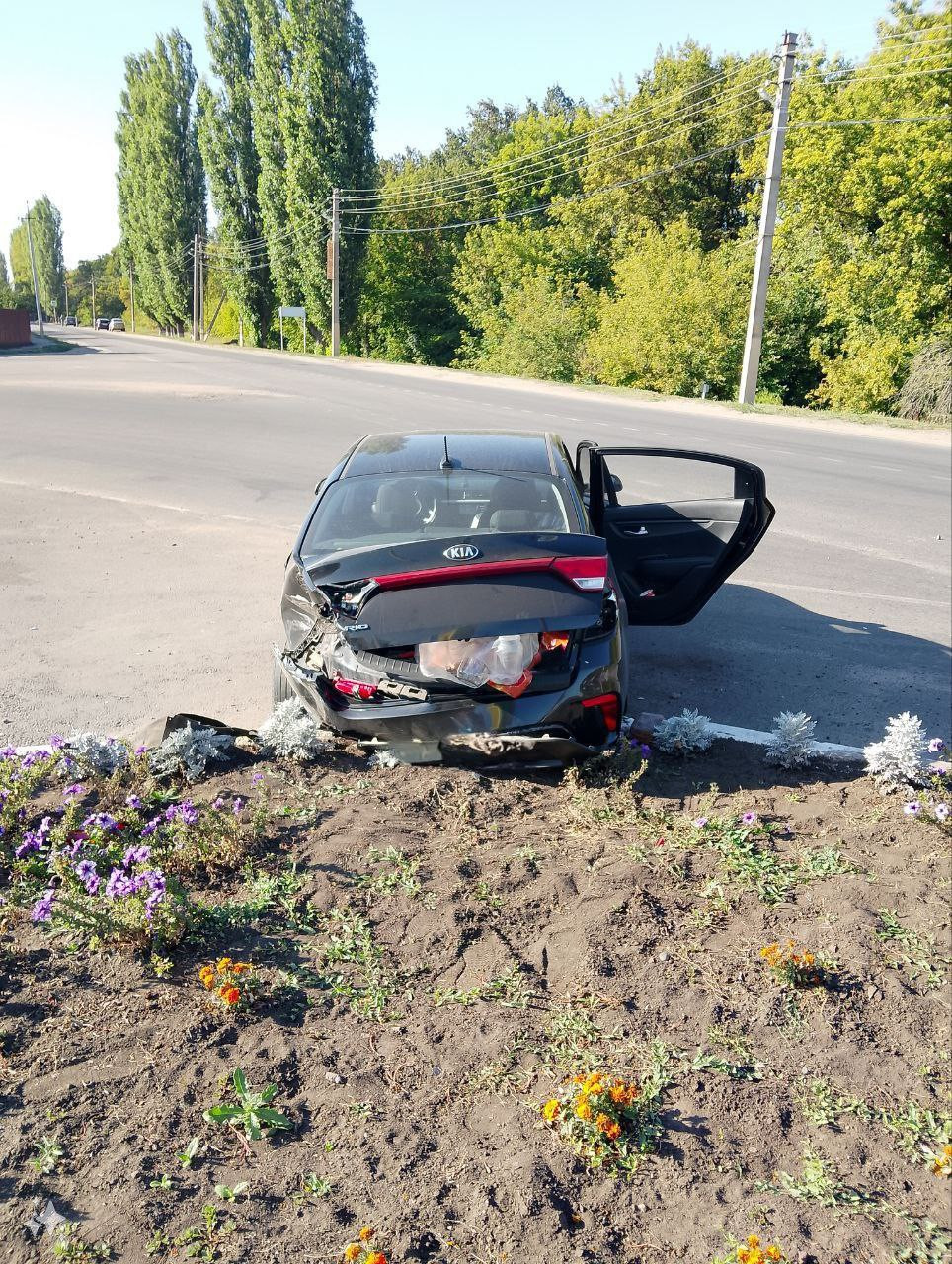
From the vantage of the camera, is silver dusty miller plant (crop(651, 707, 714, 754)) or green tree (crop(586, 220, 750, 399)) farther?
green tree (crop(586, 220, 750, 399))

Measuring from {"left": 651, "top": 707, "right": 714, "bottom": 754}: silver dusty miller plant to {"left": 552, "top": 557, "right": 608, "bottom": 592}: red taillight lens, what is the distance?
2.43ft

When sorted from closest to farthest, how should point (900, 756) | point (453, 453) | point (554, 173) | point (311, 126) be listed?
point (900, 756) → point (453, 453) → point (311, 126) → point (554, 173)

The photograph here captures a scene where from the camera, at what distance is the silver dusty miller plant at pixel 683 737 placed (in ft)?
14.0

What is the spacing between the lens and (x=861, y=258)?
30.0 metres

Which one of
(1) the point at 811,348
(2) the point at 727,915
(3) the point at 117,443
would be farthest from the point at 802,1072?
(1) the point at 811,348

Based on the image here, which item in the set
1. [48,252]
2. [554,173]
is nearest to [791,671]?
[554,173]

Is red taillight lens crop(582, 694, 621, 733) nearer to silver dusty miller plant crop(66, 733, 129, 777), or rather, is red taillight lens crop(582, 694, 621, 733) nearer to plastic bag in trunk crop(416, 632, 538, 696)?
plastic bag in trunk crop(416, 632, 538, 696)

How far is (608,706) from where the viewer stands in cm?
399

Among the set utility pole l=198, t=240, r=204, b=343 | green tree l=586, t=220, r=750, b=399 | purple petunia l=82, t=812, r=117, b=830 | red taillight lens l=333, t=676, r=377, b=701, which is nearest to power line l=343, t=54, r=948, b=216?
green tree l=586, t=220, r=750, b=399

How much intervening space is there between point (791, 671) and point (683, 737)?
2.06m

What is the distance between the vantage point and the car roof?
16.9ft

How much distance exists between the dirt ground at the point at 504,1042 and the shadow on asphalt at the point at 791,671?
165 cm

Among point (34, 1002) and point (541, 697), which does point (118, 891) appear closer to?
point (34, 1002)

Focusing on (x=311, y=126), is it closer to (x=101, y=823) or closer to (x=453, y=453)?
(x=453, y=453)
